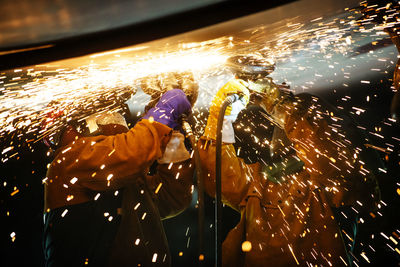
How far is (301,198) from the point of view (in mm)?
2215

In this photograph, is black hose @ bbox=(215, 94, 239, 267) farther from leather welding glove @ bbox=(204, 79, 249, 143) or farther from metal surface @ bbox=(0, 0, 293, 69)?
metal surface @ bbox=(0, 0, 293, 69)

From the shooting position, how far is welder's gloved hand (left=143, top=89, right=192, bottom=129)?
2070 mm

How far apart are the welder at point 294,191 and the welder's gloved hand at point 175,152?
0.88 feet

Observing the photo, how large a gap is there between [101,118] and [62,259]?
4.08 ft

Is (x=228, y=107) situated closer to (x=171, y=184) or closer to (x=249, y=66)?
(x=249, y=66)

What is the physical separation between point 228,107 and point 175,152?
78 cm

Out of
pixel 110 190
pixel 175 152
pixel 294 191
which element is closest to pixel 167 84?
pixel 175 152

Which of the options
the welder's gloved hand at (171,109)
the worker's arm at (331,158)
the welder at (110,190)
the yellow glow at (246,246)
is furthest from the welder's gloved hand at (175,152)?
the worker's arm at (331,158)

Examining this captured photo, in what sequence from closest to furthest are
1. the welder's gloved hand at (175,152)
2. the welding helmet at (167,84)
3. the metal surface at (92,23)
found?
the metal surface at (92,23), the welder's gloved hand at (175,152), the welding helmet at (167,84)

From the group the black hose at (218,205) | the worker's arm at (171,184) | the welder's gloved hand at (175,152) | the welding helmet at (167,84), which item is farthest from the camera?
the welding helmet at (167,84)

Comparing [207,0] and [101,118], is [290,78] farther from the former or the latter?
[207,0]

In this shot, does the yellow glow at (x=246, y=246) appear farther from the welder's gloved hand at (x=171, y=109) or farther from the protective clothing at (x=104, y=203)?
the welder's gloved hand at (x=171, y=109)

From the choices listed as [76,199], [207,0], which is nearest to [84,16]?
[207,0]

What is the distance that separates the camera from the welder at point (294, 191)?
2.05m
